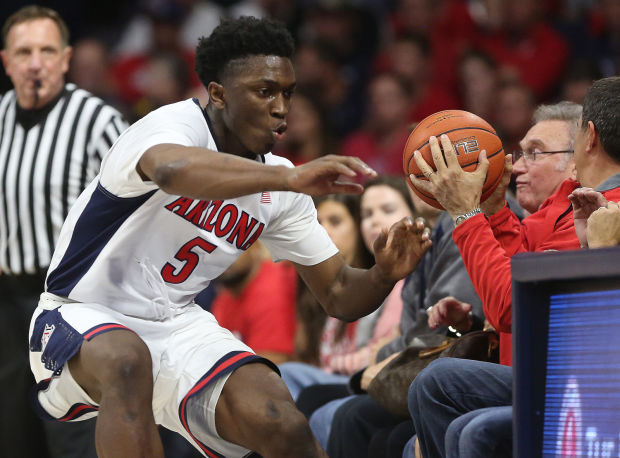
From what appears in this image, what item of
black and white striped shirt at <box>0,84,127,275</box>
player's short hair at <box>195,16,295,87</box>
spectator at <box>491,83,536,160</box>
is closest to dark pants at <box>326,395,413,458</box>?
player's short hair at <box>195,16,295,87</box>

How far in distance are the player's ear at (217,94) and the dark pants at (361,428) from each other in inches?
56.8

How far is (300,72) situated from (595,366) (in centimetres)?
626

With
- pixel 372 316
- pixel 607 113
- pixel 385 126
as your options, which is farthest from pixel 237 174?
pixel 385 126

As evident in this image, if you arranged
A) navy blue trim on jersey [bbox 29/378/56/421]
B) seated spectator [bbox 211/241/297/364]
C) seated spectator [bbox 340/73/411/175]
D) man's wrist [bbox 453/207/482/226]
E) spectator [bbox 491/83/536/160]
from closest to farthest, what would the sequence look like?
man's wrist [bbox 453/207/482/226] < navy blue trim on jersey [bbox 29/378/56/421] < seated spectator [bbox 211/241/297/364] < spectator [bbox 491/83/536/160] < seated spectator [bbox 340/73/411/175]

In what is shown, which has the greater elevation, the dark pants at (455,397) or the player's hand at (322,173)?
the player's hand at (322,173)

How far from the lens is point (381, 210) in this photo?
4.91 metres

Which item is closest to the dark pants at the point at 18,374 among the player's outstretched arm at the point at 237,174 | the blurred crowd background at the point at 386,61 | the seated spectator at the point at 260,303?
the seated spectator at the point at 260,303

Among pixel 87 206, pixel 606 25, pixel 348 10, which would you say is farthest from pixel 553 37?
pixel 87 206

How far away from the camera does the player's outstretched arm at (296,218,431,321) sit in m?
3.40

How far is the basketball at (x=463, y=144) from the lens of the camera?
10.4 ft

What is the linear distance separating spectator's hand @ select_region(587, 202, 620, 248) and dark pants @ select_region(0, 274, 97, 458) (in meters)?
3.21

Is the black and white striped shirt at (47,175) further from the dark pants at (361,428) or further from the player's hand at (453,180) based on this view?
the player's hand at (453,180)

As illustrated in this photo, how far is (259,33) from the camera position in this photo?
3.38 m

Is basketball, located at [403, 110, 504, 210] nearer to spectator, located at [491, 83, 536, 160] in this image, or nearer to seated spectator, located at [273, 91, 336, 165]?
spectator, located at [491, 83, 536, 160]
